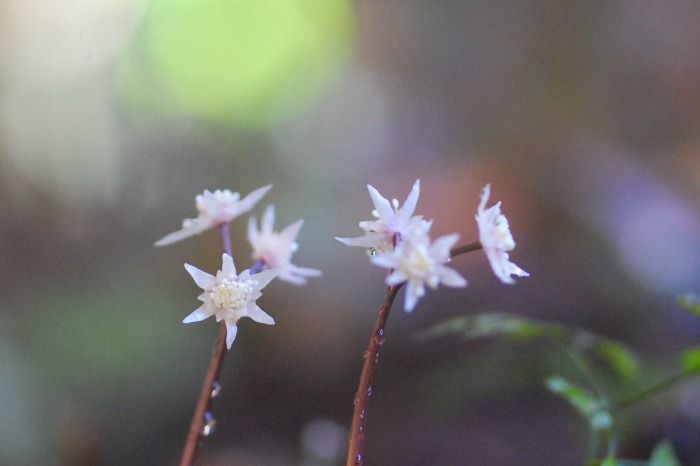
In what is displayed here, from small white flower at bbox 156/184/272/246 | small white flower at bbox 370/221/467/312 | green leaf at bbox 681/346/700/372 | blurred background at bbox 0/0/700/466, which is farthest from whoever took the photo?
blurred background at bbox 0/0/700/466

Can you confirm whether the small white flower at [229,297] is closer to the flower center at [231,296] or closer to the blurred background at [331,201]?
the flower center at [231,296]

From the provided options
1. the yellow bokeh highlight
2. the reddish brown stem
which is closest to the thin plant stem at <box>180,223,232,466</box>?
the reddish brown stem

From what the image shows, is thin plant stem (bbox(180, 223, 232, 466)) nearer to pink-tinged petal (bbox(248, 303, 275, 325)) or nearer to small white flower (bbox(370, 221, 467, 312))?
pink-tinged petal (bbox(248, 303, 275, 325))

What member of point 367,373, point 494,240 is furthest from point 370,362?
point 494,240

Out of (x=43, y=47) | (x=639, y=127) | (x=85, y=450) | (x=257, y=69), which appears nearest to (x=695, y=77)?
(x=639, y=127)

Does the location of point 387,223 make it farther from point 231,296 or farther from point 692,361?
point 692,361

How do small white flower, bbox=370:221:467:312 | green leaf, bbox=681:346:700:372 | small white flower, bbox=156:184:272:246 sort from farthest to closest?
green leaf, bbox=681:346:700:372 < small white flower, bbox=156:184:272:246 < small white flower, bbox=370:221:467:312
